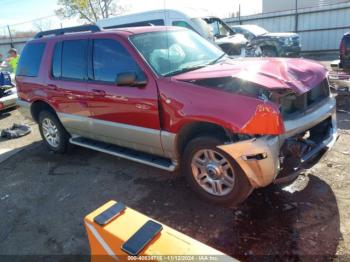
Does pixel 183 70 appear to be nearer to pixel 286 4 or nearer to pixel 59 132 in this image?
pixel 59 132

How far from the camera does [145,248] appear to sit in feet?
6.47

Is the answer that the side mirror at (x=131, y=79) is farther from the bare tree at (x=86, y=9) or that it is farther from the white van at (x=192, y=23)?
the bare tree at (x=86, y=9)

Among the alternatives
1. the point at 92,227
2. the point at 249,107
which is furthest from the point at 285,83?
the point at 92,227

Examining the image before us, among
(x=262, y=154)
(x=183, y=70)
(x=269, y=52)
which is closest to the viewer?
(x=262, y=154)

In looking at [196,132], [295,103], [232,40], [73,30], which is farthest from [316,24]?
[196,132]

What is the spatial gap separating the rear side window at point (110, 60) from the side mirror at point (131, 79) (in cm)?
11

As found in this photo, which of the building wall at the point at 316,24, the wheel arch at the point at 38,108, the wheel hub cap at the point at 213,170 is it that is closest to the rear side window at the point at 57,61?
the wheel arch at the point at 38,108

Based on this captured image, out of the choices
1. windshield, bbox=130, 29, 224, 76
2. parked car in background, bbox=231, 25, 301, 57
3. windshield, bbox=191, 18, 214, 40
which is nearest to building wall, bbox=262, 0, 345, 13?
parked car in background, bbox=231, 25, 301, 57

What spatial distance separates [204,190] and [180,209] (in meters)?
0.33

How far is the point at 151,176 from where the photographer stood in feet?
14.9

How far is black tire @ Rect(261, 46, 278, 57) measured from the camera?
15.2 meters

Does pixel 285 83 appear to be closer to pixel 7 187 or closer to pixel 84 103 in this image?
pixel 84 103

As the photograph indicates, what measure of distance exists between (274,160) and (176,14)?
8.41 metres

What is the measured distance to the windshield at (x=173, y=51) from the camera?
4.00 m
